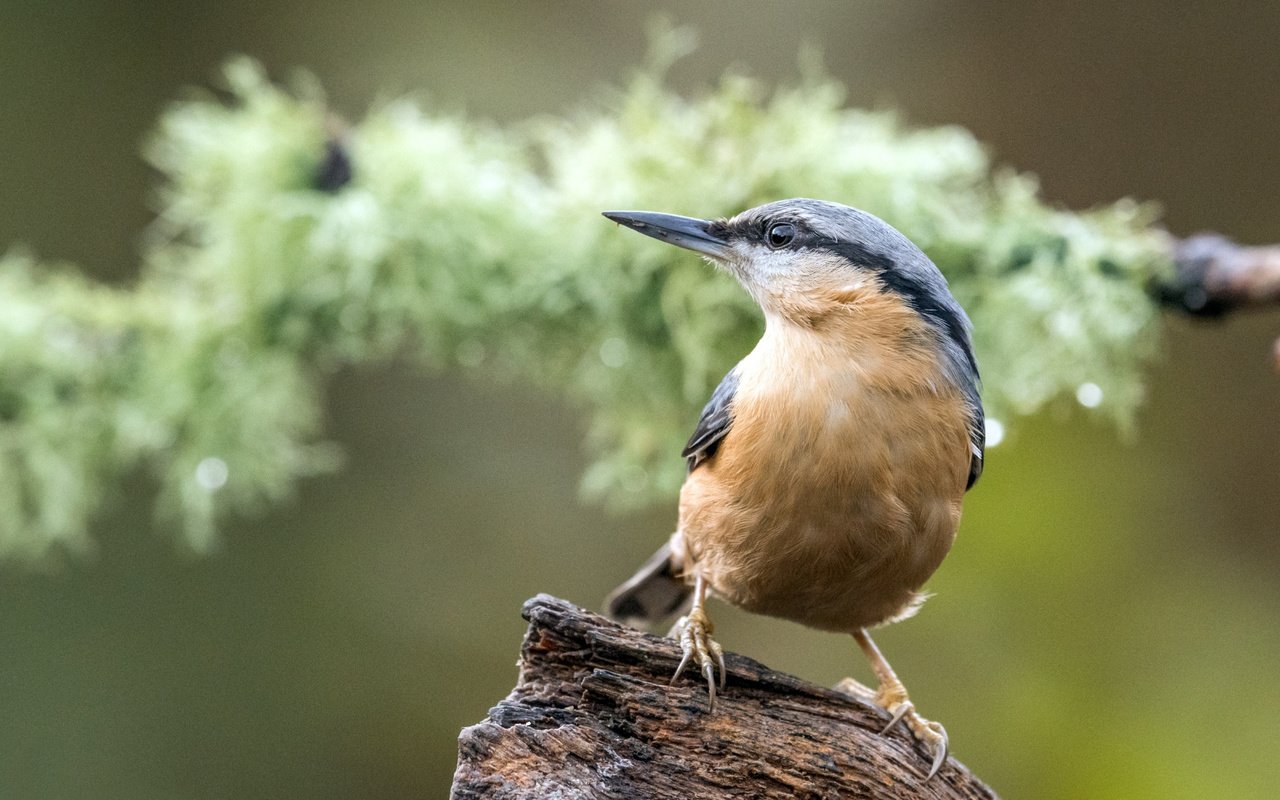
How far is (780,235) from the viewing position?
97.4 inches

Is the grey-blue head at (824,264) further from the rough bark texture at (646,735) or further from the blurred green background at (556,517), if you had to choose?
the blurred green background at (556,517)

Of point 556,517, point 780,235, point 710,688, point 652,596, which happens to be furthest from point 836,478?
point 556,517

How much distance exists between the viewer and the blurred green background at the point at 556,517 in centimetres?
474

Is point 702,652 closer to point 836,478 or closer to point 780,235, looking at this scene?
point 836,478

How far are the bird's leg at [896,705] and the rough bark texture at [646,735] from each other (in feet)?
0.30

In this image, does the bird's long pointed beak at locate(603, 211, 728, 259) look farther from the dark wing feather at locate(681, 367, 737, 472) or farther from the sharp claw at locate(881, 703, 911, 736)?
the sharp claw at locate(881, 703, 911, 736)

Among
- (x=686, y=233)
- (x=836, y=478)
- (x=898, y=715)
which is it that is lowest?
(x=898, y=715)

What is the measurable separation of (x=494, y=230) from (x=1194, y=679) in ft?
10.9

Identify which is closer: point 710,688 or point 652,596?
point 710,688

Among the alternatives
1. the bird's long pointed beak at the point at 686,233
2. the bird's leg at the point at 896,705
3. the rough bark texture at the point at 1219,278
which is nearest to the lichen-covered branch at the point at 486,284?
the rough bark texture at the point at 1219,278

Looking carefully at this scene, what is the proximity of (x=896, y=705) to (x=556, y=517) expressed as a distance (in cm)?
351

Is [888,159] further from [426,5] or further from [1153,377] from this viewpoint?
[426,5]

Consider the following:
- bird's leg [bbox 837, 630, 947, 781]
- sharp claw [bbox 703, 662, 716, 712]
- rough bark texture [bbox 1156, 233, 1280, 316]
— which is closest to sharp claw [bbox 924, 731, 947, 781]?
bird's leg [bbox 837, 630, 947, 781]

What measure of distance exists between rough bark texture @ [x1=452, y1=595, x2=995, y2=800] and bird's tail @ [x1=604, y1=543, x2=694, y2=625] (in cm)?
67
